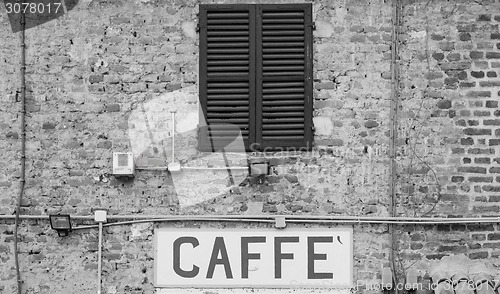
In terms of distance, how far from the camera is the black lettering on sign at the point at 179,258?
7.67 meters

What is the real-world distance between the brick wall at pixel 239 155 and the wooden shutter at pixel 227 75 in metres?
0.12

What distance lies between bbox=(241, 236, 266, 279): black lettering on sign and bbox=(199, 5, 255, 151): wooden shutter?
0.84 meters

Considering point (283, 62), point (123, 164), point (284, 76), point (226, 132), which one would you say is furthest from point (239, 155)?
point (123, 164)

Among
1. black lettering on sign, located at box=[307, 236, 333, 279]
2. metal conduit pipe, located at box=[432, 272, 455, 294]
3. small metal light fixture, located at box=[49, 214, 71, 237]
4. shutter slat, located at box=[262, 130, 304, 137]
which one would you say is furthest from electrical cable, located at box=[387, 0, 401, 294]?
small metal light fixture, located at box=[49, 214, 71, 237]

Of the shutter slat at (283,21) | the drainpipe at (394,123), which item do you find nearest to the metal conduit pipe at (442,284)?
the drainpipe at (394,123)

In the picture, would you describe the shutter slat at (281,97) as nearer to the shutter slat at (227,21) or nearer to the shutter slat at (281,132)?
the shutter slat at (281,132)

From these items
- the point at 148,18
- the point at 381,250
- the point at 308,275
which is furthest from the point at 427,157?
the point at 148,18

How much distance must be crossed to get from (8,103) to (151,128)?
4.27ft

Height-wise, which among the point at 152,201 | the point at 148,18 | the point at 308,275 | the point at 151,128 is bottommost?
the point at 308,275

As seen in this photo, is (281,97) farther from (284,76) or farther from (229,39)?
(229,39)

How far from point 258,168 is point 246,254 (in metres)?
0.76

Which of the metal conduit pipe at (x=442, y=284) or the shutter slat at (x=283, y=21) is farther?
the shutter slat at (x=283, y=21)

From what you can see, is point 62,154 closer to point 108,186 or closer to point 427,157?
point 108,186

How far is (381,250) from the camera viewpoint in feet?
25.2
